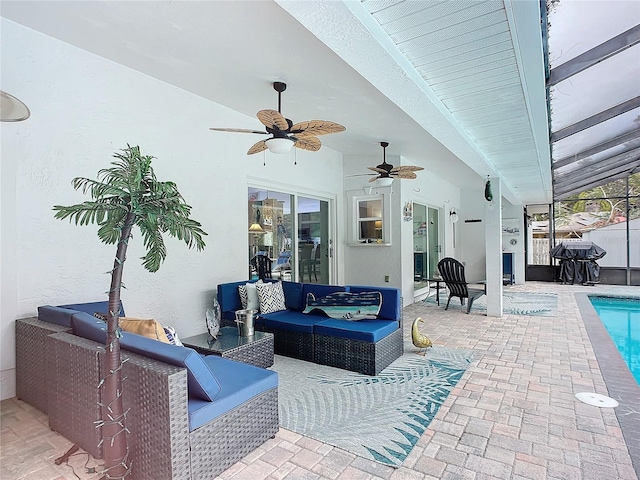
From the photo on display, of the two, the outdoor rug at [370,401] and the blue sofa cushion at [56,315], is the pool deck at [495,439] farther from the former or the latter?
the blue sofa cushion at [56,315]

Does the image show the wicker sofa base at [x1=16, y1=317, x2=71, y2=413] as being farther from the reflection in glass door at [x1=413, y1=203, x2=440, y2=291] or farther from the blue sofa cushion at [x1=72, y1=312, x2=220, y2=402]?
the reflection in glass door at [x1=413, y1=203, x2=440, y2=291]

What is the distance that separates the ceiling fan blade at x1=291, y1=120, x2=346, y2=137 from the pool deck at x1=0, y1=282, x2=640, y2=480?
260 cm

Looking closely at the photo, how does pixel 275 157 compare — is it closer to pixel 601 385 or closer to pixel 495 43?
pixel 495 43

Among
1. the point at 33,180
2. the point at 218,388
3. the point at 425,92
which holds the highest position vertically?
the point at 425,92

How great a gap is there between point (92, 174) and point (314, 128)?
7.21 feet

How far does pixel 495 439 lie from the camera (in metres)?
2.35

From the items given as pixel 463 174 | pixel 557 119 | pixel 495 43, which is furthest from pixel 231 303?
pixel 463 174

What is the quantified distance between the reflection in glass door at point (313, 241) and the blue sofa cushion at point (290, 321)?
215 cm

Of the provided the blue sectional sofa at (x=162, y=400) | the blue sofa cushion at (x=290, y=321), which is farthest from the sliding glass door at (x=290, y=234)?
the blue sectional sofa at (x=162, y=400)

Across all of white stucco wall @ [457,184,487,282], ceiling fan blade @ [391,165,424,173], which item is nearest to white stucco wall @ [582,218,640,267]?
white stucco wall @ [457,184,487,282]

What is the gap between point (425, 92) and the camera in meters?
3.17

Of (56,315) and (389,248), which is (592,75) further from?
(56,315)

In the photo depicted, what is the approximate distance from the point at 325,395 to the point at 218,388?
4.17 feet

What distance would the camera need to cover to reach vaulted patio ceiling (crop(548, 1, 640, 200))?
2770mm
